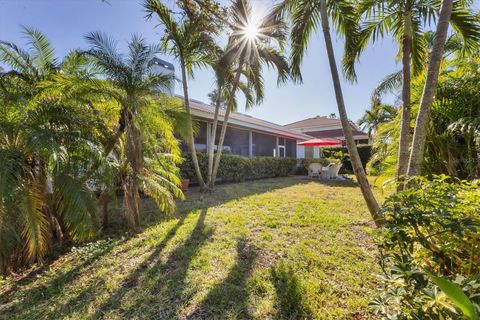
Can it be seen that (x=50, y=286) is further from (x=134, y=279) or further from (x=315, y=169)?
(x=315, y=169)

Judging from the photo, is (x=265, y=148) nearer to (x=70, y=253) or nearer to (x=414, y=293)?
(x=70, y=253)

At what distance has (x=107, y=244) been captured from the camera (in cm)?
432

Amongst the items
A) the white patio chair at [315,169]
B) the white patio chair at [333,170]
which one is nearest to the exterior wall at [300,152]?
the white patio chair at [315,169]

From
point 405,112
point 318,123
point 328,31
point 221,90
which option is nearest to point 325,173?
point 221,90

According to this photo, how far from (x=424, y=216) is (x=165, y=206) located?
4.75 meters

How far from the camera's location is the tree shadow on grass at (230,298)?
239 centimetres

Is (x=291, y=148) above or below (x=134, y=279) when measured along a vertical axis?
above

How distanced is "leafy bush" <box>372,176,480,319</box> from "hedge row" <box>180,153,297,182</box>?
27.1 ft

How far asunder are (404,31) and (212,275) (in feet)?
15.9

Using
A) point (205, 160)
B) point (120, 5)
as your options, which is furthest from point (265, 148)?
point (120, 5)

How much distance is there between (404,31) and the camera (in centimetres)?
380

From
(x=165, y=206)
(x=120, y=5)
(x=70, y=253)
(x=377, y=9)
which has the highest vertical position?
(x=120, y=5)

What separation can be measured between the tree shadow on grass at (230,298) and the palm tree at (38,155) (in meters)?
2.32

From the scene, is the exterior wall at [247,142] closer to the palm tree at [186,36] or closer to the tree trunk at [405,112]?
the palm tree at [186,36]
